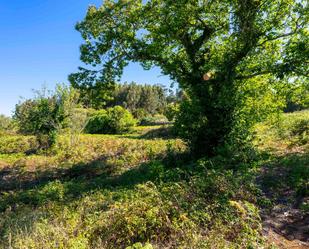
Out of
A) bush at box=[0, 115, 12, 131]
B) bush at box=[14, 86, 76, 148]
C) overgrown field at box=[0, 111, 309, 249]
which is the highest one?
bush at box=[0, 115, 12, 131]

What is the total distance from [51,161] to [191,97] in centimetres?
667

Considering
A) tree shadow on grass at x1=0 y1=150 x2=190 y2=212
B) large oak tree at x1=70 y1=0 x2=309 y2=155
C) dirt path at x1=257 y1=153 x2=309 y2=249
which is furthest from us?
large oak tree at x1=70 y1=0 x2=309 y2=155

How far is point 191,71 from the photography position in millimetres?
9812

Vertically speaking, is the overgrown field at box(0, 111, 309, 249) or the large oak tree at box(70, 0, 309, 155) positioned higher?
the large oak tree at box(70, 0, 309, 155)

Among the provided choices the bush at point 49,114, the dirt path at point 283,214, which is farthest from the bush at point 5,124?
the dirt path at point 283,214

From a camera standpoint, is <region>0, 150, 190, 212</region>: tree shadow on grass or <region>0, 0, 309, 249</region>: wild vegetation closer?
<region>0, 0, 309, 249</region>: wild vegetation

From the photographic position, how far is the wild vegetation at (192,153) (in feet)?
12.7

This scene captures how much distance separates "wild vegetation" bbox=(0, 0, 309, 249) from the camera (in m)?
3.86

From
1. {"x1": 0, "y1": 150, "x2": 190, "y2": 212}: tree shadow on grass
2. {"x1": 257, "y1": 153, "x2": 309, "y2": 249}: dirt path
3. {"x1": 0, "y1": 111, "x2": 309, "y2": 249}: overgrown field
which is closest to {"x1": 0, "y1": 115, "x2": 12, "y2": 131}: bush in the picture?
{"x1": 0, "y1": 150, "x2": 190, "y2": 212}: tree shadow on grass

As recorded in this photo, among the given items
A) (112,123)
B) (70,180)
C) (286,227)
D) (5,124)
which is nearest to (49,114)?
(70,180)

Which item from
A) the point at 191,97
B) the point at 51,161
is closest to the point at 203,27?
the point at 191,97

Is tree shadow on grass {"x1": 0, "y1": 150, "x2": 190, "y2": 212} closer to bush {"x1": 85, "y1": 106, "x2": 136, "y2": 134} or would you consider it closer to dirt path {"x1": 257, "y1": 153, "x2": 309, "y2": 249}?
dirt path {"x1": 257, "y1": 153, "x2": 309, "y2": 249}

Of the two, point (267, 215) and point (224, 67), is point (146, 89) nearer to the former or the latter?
point (224, 67)

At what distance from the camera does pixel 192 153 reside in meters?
9.48
